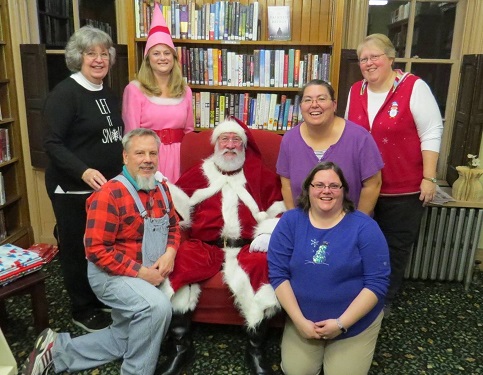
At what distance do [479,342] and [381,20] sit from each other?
7.44 feet

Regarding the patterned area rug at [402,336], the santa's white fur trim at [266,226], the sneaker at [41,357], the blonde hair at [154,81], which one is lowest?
the patterned area rug at [402,336]

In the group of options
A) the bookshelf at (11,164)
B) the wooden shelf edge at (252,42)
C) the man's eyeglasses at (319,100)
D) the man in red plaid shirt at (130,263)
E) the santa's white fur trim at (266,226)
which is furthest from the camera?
the bookshelf at (11,164)

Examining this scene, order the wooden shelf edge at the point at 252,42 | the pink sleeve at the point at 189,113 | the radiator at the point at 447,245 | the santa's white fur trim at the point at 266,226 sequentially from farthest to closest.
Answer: the wooden shelf edge at the point at 252,42 → the radiator at the point at 447,245 → the pink sleeve at the point at 189,113 → the santa's white fur trim at the point at 266,226

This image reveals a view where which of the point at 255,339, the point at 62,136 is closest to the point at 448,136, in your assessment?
the point at 255,339

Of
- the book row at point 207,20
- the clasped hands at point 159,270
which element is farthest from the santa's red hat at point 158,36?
the clasped hands at point 159,270

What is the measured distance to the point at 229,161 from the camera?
2.47 meters

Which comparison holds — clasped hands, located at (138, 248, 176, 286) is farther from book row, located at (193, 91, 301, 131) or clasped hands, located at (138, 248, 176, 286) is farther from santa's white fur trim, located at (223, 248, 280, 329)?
book row, located at (193, 91, 301, 131)

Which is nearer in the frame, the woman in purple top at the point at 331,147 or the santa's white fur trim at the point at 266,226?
the woman in purple top at the point at 331,147

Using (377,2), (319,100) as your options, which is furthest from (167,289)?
(377,2)

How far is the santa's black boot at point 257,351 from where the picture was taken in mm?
2113

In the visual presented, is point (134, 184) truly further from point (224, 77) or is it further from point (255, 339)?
point (224, 77)

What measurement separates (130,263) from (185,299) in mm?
347

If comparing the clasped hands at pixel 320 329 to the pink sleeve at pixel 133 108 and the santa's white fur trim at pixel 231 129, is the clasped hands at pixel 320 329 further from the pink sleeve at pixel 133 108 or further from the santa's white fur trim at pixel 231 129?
the pink sleeve at pixel 133 108

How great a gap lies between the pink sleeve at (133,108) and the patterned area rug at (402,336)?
3.88 feet
